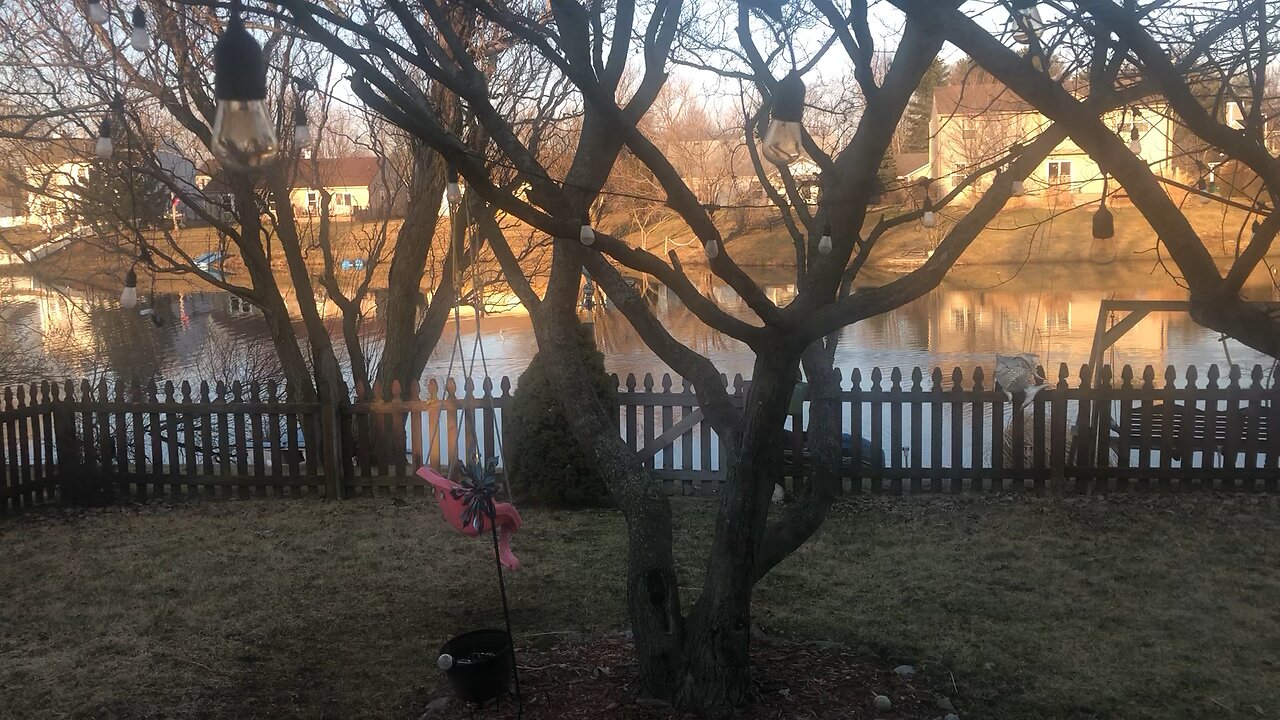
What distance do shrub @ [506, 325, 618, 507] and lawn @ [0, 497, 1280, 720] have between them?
0.20m

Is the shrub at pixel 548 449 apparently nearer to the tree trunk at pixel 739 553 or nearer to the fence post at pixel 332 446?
the fence post at pixel 332 446

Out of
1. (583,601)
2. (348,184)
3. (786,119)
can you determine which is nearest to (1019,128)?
(348,184)

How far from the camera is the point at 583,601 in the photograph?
578 cm

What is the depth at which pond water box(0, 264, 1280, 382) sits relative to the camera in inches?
531

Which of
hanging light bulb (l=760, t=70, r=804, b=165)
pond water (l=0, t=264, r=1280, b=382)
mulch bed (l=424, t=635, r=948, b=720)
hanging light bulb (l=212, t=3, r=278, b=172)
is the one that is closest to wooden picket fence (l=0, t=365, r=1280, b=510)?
pond water (l=0, t=264, r=1280, b=382)

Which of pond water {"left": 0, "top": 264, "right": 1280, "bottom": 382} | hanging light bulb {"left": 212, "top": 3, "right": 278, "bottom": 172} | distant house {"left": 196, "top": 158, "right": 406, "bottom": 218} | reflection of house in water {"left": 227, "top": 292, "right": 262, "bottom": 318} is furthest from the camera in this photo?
pond water {"left": 0, "top": 264, "right": 1280, "bottom": 382}

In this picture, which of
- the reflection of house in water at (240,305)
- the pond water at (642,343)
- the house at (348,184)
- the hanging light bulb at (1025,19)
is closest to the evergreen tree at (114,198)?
the pond water at (642,343)

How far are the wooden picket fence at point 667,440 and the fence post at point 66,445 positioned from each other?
13 mm

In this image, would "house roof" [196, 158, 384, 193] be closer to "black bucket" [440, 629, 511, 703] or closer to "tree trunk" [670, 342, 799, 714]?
"black bucket" [440, 629, 511, 703]

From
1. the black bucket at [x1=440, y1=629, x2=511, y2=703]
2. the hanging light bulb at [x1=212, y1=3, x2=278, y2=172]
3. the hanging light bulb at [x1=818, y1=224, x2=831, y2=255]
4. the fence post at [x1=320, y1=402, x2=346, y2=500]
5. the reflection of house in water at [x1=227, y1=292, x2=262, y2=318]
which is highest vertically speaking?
the hanging light bulb at [x1=212, y1=3, x2=278, y2=172]

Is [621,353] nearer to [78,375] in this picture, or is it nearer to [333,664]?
[78,375]

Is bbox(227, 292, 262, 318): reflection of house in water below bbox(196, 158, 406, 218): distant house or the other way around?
below

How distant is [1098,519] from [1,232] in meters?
11.2

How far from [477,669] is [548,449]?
12.8ft
